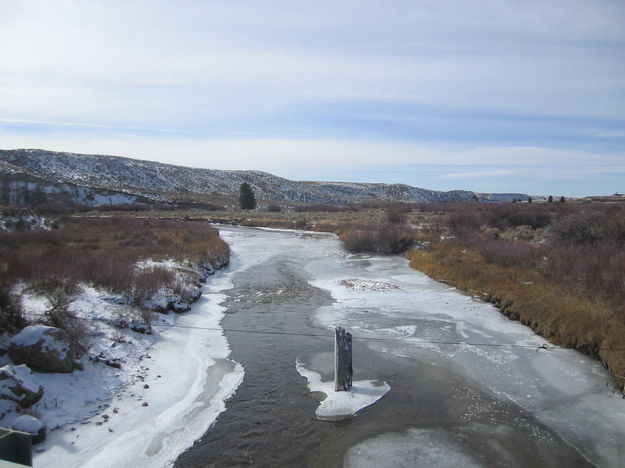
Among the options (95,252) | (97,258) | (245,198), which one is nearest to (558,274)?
(97,258)

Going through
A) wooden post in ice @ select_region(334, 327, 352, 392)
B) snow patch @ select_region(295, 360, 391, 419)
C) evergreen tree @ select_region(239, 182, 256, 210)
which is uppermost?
evergreen tree @ select_region(239, 182, 256, 210)

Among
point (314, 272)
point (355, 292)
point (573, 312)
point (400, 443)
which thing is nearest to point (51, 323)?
point (400, 443)

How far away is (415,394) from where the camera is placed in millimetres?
9078

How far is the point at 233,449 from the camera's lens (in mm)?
7078

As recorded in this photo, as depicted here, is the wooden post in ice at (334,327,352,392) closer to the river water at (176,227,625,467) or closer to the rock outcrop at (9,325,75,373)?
the river water at (176,227,625,467)

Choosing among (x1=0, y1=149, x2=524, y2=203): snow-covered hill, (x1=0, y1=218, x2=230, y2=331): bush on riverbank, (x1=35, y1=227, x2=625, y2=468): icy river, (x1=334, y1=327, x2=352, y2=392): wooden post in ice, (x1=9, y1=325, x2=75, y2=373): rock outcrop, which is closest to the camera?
(x1=35, y1=227, x2=625, y2=468): icy river

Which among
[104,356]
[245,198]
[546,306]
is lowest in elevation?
Result: [104,356]

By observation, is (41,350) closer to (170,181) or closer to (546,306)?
(546,306)

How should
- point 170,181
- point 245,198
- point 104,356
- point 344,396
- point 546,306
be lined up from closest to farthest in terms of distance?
point 344,396
point 104,356
point 546,306
point 245,198
point 170,181

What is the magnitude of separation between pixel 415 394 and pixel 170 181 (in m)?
125

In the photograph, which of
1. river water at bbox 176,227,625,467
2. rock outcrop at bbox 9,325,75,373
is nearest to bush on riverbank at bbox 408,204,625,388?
river water at bbox 176,227,625,467

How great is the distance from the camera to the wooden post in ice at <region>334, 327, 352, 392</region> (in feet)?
29.3

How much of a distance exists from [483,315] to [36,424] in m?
12.4

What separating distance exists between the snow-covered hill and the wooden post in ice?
6989 centimetres
